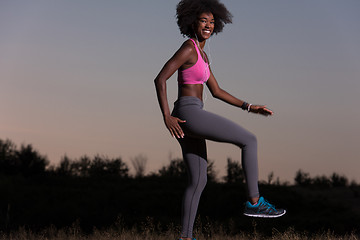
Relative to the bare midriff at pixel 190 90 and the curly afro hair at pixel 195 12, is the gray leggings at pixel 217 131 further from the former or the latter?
the curly afro hair at pixel 195 12

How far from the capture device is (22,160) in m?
22.6

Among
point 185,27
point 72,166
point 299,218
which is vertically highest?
point 185,27

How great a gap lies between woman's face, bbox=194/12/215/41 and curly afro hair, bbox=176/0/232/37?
0.05 m

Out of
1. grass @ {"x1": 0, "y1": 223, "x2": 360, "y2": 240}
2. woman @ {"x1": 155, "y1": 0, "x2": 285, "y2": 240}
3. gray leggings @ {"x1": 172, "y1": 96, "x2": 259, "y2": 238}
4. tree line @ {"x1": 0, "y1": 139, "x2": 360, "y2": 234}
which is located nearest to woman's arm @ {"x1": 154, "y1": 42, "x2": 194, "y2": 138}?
woman @ {"x1": 155, "y1": 0, "x2": 285, "y2": 240}

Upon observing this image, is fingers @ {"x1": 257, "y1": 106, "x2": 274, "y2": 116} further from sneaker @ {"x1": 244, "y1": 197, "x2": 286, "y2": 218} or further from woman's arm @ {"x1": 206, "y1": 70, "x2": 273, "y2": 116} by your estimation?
sneaker @ {"x1": 244, "y1": 197, "x2": 286, "y2": 218}

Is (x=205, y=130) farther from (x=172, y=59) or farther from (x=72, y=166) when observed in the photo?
(x=72, y=166)

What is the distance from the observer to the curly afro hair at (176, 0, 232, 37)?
548cm

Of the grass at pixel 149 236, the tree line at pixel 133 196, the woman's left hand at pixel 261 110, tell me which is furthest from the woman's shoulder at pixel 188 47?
the tree line at pixel 133 196

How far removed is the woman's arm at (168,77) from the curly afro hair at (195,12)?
324 mm

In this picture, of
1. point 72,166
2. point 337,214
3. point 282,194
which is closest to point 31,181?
point 72,166

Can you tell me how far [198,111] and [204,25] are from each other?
3.33 ft

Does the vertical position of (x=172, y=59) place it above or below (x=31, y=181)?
above

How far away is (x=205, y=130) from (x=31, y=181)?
17365 mm

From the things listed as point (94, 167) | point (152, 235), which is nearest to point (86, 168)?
point (94, 167)
